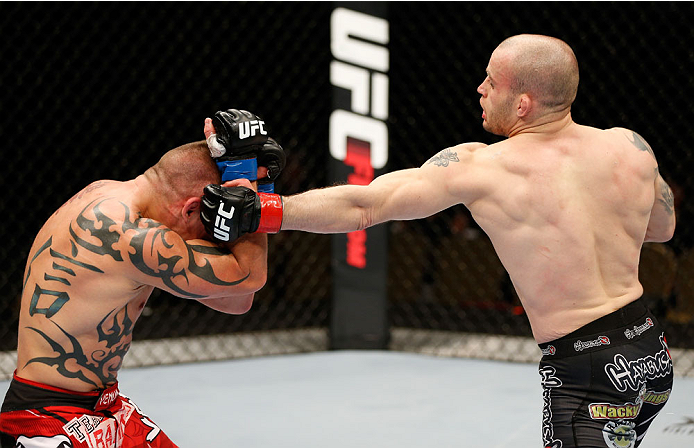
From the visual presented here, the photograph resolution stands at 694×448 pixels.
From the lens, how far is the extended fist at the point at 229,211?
1658mm

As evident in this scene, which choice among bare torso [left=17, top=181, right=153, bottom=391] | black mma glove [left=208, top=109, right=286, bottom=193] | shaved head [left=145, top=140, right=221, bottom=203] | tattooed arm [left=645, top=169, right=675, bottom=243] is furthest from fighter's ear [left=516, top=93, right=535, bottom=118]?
bare torso [left=17, top=181, right=153, bottom=391]

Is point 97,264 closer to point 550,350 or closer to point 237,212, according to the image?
point 237,212

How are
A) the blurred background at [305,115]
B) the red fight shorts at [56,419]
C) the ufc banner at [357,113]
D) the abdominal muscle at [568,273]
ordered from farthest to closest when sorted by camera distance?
the blurred background at [305,115] → the ufc banner at [357,113] → the red fight shorts at [56,419] → the abdominal muscle at [568,273]

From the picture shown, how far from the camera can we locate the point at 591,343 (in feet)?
5.44

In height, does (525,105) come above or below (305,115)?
above

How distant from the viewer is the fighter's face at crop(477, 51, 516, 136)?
1688 millimetres

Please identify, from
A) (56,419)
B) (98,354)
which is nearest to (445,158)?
(98,354)

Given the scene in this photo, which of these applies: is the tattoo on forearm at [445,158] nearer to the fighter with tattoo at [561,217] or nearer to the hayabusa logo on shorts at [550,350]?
the fighter with tattoo at [561,217]

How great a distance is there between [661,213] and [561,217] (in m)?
0.34

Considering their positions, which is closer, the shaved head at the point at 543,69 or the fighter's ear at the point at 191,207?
the shaved head at the point at 543,69

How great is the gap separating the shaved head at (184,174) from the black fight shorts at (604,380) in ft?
2.86

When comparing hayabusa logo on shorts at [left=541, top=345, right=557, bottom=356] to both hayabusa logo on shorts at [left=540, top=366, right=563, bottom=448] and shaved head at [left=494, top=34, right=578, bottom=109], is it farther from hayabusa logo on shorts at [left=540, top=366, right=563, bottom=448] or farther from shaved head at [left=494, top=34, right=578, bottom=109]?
shaved head at [left=494, top=34, right=578, bottom=109]

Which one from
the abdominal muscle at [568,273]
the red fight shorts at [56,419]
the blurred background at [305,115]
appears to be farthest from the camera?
the blurred background at [305,115]

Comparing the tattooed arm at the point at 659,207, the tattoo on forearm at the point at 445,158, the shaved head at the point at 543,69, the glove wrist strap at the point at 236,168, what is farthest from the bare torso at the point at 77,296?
the tattooed arm at the point at 659,207
